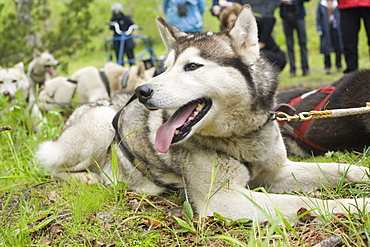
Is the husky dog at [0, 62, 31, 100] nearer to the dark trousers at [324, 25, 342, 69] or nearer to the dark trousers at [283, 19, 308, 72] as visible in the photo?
the dark trousers at [283, 19, 308, 72]

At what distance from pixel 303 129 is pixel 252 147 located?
1.20 meters

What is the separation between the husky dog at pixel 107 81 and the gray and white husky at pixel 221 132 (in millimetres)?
4928

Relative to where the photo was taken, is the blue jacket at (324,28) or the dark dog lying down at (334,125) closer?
the dark dog lying down at (334,125)

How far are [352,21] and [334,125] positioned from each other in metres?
2.53

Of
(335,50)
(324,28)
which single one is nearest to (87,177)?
(335,50)

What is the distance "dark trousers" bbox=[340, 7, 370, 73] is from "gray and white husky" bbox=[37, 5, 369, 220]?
10.7ft

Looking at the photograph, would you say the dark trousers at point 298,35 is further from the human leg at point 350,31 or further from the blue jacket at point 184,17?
the human leg at point 350,31

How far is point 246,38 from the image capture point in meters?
2.35

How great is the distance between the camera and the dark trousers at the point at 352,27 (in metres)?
4.87

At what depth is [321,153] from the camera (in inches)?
130

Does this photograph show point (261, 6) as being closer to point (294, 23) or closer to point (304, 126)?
point (304, 126)

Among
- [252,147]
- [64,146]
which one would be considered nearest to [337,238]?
[252,147]

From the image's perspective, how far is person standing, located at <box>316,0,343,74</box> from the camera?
428 inches


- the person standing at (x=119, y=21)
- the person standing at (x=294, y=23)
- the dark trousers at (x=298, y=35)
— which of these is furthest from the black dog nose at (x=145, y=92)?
the person standing at (x=119, y=21)
